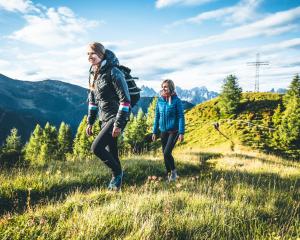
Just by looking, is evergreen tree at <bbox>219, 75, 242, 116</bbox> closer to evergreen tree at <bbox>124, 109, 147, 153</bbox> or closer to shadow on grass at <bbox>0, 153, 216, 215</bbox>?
evergreen tree at <bbox>124, 109, 147, 153</bbox>

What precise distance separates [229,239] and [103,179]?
488cm

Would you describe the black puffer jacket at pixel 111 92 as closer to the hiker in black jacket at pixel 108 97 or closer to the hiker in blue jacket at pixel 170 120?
the hiker in black jacket at pixel 108 97

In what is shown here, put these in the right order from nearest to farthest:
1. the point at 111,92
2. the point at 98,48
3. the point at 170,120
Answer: the point at 98,48, the point at 111,92, the point at 170,120

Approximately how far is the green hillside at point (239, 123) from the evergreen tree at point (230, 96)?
2.63 meters

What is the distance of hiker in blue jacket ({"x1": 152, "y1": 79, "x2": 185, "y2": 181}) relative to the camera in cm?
Answer: 852

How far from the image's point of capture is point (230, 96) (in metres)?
89.5

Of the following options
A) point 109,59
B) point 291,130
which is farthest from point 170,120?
point 291,130

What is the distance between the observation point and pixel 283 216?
16.4 feet

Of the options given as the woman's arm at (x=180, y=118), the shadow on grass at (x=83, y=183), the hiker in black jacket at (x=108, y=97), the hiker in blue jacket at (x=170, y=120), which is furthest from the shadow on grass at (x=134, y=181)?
the woman's arm at (x=180, y=118)

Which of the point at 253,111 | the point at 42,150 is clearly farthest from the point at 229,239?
the point at 253,111

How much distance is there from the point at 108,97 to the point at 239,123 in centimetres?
7695

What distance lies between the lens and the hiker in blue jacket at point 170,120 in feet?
28.0

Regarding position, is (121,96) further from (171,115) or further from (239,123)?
(239,123)

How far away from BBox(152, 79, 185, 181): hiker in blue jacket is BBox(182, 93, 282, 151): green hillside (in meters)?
55.1
